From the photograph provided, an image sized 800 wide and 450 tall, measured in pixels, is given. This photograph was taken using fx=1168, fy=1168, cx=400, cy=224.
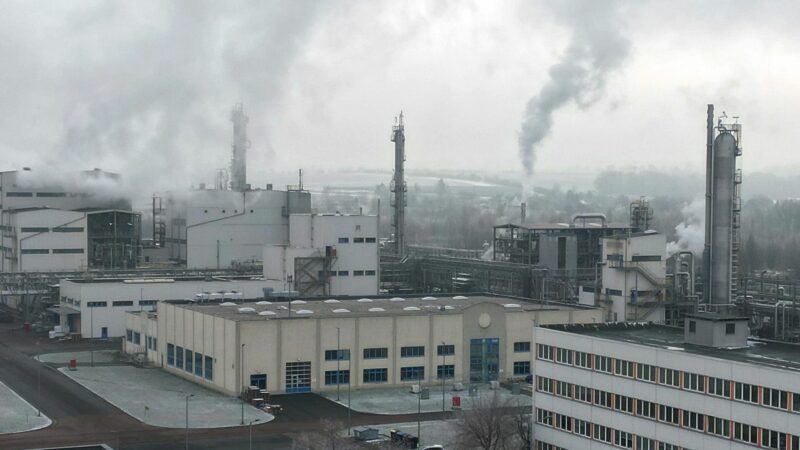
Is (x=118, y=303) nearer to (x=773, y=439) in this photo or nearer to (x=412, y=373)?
(x=412, y=373)

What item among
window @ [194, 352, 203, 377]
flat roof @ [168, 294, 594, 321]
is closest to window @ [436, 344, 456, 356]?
flat roof @ [168, 294, 594, 321]

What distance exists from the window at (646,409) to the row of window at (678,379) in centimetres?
56

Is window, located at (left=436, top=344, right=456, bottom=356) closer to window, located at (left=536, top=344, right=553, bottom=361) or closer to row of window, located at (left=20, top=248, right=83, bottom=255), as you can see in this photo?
window, located at (left=536, top=344, right=553, bottom=361)

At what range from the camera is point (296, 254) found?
60531 millimetres

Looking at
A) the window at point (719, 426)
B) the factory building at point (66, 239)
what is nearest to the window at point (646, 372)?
the window at point (719, 426)

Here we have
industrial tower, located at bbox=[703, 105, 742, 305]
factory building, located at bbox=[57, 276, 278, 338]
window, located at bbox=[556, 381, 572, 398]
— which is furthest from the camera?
factory building, located at bbox=[57, 276, 278, 338]

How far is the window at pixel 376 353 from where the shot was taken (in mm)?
43344

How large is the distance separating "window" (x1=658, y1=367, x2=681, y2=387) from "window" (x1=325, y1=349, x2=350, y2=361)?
1658cm

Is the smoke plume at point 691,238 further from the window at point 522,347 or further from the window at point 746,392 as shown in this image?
the window at point 746,392

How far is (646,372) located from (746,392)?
10.5 feet

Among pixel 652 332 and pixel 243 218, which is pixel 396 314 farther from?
pixel 243 218

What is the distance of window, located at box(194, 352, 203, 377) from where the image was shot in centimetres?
4393

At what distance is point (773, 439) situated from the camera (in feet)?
84.2

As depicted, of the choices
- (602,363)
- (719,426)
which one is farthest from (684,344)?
(719,426)
